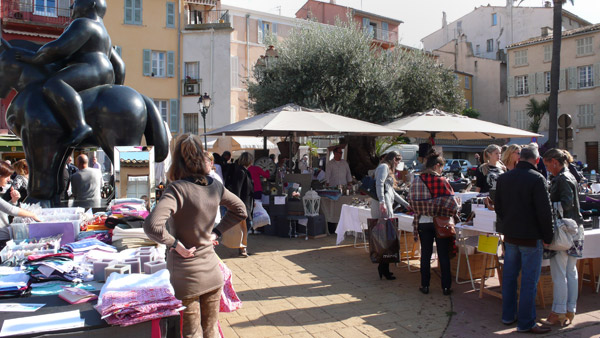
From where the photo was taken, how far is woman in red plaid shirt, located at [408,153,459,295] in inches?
215

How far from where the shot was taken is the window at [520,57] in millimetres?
37219

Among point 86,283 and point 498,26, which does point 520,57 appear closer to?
point 498,26

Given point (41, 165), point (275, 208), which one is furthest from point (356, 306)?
point (275, 208)

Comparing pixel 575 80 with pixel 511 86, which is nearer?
pixel 575 80

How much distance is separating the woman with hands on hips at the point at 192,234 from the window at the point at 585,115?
122 feet

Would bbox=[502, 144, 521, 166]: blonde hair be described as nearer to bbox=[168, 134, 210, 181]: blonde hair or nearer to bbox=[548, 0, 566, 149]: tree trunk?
bbox=[168, 134, 210, 181]: blonde hair

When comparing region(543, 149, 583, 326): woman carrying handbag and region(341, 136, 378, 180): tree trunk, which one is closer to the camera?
region(543, 149, 583, 326): woman carrying handbag

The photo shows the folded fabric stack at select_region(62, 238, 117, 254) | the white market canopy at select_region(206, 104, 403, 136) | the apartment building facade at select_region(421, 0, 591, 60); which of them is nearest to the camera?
the folded fabric stack at select_region(62, 238, 117, 254)

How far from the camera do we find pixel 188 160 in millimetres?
2982

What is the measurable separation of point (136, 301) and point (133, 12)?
27218 millimetres

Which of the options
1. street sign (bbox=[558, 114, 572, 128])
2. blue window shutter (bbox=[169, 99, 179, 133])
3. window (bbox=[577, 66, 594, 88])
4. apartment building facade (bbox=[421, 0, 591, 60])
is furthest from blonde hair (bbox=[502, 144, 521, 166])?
apartment building facade (bbox=[421, 0, 591, 60])

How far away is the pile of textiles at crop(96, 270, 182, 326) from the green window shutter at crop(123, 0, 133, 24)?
2673 centimetres

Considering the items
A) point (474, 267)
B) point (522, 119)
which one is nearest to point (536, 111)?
point (522, 119)

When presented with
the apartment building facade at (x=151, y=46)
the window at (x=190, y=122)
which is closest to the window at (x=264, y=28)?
the apartment building facade at (x=151, y=46)
